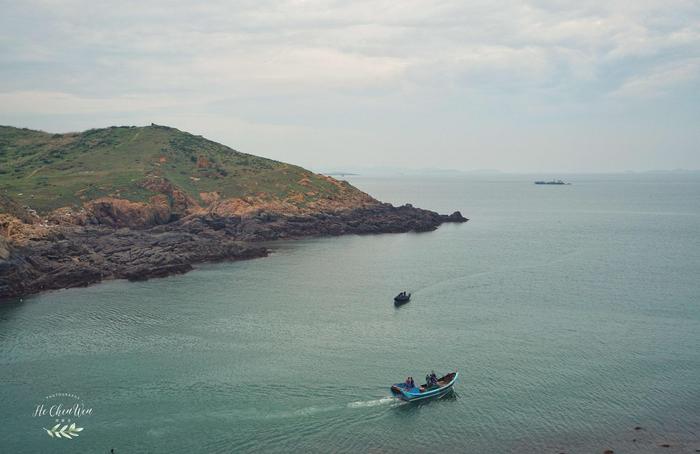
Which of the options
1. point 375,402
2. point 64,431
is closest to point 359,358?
point 375,402

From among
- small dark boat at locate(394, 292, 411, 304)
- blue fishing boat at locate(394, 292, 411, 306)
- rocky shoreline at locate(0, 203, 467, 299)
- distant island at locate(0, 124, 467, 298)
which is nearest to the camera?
blue fishing boat at locate(394, 292, 411, 306)

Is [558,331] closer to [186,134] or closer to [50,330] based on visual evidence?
[50,330]

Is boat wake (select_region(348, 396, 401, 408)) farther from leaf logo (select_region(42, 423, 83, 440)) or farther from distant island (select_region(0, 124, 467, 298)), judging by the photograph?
distant island (select_region(0, 124, 467, 298))

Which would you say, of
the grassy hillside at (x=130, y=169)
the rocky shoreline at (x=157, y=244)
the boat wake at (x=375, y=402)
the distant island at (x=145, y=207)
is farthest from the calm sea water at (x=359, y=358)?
the grassy hillside at (x=130, y=169)

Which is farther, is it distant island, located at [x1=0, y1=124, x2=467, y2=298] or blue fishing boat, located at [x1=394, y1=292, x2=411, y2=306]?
distant island, located at [x1=0, y1=124, x2=467, y2=298]

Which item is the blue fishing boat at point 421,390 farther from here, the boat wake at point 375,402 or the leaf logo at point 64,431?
the leaf logo at point 64,431

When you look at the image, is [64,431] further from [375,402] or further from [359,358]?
[359,358]

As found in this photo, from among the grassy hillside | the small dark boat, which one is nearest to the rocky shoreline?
the grassy hillside
